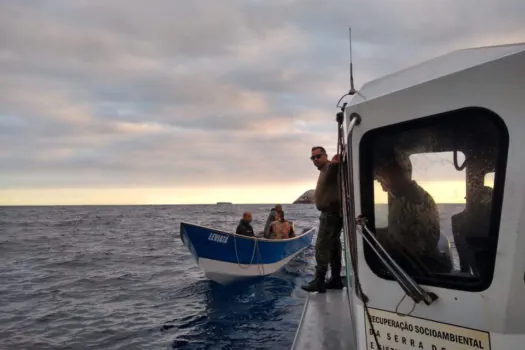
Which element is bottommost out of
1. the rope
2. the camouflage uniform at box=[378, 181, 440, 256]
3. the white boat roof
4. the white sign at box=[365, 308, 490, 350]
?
the rope

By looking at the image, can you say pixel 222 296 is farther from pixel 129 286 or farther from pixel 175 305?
pixel 129 286

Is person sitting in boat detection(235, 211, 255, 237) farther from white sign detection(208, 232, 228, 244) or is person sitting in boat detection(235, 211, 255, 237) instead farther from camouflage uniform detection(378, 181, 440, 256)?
camouflage uniform detection(378, 181, 440, 256)

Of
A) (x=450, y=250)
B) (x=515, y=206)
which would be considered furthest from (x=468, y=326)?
(x=515, y=206)

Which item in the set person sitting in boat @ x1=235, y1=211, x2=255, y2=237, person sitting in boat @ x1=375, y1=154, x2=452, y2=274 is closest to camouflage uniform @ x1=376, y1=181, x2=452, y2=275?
person sitting in boat @ x1=375, y1=154, x2=452, y2=274

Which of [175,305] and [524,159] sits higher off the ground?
[524,159]

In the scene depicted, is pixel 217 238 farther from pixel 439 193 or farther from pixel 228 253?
pixel 439 193

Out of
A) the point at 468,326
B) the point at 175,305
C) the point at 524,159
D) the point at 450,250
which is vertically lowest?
the point at 175,305

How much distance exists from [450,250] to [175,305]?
9623 mm

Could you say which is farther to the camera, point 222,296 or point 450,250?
point 222,296

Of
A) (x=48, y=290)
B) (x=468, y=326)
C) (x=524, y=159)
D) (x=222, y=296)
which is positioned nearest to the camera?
(x=524, y=159)

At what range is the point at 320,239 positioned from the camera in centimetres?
612

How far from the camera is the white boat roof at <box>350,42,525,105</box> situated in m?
2.29

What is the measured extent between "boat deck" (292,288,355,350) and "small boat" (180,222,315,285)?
5778 millimetres

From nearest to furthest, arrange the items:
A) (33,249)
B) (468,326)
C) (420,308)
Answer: (468,326) → (420,308) → (33,249)
